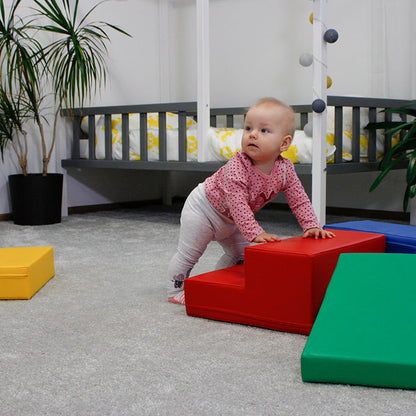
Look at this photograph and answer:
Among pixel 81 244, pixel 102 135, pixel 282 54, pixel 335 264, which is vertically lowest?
pixel 81 244

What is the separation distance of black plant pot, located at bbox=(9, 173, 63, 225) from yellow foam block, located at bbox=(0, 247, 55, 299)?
4.71 feet

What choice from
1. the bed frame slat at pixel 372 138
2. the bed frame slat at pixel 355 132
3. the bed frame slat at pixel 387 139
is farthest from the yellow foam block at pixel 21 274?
the bed frame slat at pixel 387 139

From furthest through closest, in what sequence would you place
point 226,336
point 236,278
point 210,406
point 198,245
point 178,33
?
point 178,33 < point 198,245 < point 236,278 < point 226,336 < point 210,406

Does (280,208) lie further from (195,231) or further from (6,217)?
(195,231)

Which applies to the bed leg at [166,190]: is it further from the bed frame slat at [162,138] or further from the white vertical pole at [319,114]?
the white vertical pole at [319,114]

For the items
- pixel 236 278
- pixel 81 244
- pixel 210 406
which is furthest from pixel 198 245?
pixel 81 244

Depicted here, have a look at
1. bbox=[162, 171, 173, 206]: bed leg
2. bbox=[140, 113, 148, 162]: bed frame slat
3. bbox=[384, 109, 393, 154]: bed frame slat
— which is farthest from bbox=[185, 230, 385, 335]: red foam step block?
bbox=[162, 171, 173, 206]: bed leg

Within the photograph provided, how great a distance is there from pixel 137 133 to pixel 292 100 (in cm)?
101

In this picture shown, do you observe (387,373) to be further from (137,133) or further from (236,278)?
(137,133)

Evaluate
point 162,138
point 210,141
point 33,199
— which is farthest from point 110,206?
point 210,141

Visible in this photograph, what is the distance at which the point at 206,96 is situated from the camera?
9.36 ft

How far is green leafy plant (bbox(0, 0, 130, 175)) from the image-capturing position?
300 centimetres

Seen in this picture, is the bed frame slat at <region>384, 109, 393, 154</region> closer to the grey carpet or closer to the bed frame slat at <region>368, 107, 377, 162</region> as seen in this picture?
the bed frame slat at <region>368, 107, 377, 162</region>

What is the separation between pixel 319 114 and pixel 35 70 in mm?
1656
